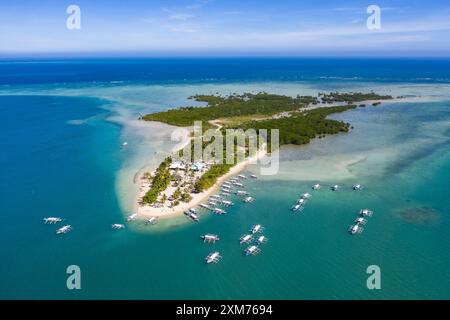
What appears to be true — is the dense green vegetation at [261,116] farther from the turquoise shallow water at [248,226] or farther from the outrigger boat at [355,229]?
the outrigger boat at [355,229]

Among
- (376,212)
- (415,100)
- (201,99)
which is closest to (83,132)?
(201,99)

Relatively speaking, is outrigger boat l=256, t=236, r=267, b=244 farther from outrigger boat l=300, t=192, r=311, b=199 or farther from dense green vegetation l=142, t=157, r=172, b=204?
dense green vegetation l=142, t=157, r=172, b=204

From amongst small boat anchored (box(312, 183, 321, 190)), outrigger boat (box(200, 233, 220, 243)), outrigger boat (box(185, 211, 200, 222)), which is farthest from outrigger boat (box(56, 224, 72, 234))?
small boat anchored (box(312, 183, 321, 190))

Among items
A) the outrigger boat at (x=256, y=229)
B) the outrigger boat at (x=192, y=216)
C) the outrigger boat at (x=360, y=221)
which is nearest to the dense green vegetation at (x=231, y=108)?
the outrigger boat at (x=192, y=216)

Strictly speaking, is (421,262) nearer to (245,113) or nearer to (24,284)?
(24,284)

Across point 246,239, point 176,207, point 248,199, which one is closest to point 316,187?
point 248,199

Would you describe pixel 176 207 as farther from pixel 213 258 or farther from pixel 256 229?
pixel 213 258
